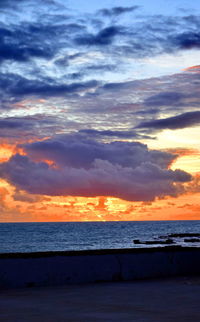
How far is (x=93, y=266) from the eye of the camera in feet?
45.3

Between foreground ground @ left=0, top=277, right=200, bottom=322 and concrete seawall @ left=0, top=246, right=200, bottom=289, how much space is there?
→ 52 cm

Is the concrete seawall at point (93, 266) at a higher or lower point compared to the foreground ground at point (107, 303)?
higher

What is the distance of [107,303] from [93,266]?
11.9ft

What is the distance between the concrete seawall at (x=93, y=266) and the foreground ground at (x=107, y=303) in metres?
0.52

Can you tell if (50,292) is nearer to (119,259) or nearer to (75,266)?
(75,266)

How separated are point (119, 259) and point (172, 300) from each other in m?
3.83

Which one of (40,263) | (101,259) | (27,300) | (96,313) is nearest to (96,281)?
(101,259)

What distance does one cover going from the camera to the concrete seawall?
42.0 ft

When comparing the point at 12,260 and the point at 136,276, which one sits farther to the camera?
the point at 136,276

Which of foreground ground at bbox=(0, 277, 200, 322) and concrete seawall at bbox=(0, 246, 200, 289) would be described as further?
concrete seawall at bbox=(0, 246, 200, 289)

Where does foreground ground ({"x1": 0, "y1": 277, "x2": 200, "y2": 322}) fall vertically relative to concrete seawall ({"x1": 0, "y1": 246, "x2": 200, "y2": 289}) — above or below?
below

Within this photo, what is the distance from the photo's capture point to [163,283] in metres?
13.4

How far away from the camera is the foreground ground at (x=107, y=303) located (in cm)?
866

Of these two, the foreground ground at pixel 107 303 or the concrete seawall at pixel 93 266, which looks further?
the concrete seawall at pixel 93 266
